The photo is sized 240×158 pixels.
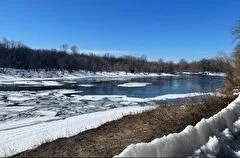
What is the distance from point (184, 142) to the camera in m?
7.28

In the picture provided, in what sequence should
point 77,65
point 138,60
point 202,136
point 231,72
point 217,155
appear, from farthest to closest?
point 138,60, point 77,65, point 231,72, point 202,136, point 217,155

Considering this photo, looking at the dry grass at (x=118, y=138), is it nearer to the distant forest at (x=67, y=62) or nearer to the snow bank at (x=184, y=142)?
the snow bank at (x=184, y=142)

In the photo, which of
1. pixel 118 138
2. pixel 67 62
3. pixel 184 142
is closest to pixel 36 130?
pixel 118 138

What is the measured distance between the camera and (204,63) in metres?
174

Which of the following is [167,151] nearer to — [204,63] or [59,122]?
[59,122]

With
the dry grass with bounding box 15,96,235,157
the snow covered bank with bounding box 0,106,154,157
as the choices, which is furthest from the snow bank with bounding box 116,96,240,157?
the snow covered bank with bounding box 0,106,154,157

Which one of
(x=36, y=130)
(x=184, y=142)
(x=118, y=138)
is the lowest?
(x=36, y=130)

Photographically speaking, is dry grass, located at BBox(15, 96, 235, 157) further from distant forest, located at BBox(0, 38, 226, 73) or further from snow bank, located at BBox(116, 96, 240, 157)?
distant forest, located at BBox(0, 38, 226, 73)

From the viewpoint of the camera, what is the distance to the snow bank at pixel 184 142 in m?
6.18

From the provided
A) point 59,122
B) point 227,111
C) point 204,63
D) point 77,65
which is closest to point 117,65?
point 77,65

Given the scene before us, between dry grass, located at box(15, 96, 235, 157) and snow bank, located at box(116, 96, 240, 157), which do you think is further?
dry grass, located at box(15, 96, 235, 157)

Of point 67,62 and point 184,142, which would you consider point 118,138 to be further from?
point 67,62

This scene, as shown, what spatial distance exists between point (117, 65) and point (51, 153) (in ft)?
524

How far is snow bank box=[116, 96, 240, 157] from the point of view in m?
6.18
